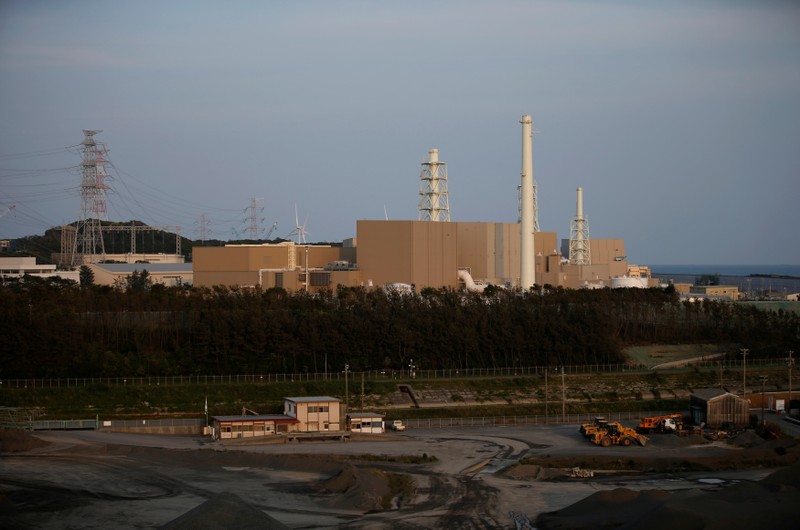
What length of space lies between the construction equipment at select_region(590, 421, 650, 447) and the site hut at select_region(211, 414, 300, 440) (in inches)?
340

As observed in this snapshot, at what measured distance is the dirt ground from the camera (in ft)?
62.5

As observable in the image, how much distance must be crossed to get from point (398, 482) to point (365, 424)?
7.27 m

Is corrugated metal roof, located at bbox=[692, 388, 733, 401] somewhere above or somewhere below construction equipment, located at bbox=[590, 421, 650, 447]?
above

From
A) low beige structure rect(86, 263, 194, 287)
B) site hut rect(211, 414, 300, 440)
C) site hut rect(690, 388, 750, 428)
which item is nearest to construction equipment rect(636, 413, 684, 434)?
site hut rect(690, 388, 750, 428)

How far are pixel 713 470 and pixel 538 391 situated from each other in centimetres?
1200

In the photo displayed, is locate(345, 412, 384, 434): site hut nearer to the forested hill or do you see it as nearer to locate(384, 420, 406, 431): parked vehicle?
locate(384, 420, 406, 431): parked vehicle

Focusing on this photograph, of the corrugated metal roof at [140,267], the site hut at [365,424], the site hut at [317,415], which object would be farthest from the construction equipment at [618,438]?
the corrugated metal roof at [140,267]

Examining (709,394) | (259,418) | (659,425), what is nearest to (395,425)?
(259,418)

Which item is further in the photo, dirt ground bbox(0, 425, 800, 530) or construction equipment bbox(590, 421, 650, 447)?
construction equipment bbox(590, 421, 650, 447)

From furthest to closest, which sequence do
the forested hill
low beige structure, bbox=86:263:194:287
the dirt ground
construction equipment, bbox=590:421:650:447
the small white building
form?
the forested hill → low beige structure, bbox=86:263:194:287 → the small white building → construction equipment, bbox=590:421:650:447 → the dirt ground

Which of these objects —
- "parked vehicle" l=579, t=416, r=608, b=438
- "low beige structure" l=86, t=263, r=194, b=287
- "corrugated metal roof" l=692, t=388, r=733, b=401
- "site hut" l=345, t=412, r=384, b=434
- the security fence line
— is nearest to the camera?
"parked vehicle" l=579, t=416, r=608, b=438

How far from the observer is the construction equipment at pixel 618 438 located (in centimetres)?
2812

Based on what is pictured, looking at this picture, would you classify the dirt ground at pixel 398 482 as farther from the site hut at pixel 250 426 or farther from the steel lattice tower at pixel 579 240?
the steel lattice tower at pixel 579 240

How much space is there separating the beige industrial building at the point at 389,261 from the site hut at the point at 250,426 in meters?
24.3
